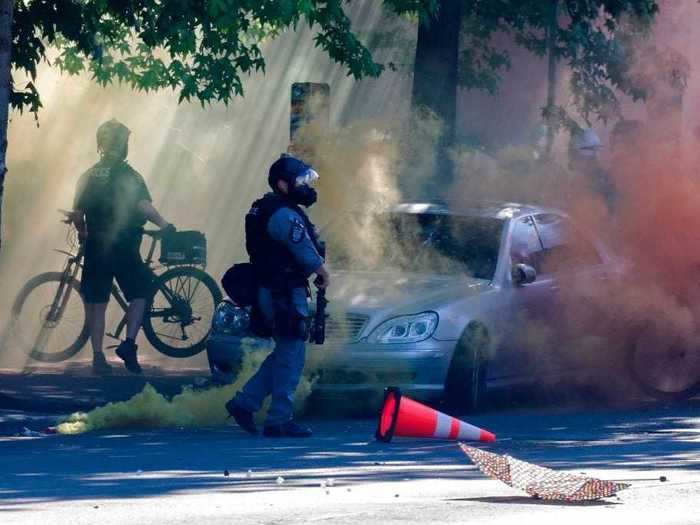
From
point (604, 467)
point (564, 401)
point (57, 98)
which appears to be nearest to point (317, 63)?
point (57, 98)

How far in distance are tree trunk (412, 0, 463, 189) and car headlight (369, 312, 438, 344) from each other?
17.1 feet

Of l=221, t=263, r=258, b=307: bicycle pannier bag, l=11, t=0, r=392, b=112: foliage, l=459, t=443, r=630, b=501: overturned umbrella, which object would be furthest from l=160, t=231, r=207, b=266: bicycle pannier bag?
l=459, t=443, r=630, b=501: overturned umbrella

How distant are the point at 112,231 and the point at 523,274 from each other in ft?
12.7

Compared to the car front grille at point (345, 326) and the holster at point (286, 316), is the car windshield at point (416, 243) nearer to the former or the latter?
the car front grille at point (345, 326)

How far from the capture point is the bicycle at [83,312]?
16.7 meters

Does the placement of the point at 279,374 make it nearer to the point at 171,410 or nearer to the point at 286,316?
the point at 286,316

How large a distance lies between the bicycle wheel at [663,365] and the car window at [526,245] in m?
1.17

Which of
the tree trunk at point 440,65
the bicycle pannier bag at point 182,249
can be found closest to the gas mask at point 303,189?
the bicycle pannier bag at point 182,249

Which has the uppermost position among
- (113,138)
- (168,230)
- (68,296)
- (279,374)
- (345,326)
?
(113,138)

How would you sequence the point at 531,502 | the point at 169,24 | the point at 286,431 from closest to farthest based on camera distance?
the point at 531,502 < the point at 286,431 < the point at 169,24

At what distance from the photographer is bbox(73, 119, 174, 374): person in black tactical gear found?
15.9 metres

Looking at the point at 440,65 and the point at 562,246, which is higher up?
the point at 440,65

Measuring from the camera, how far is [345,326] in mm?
13297

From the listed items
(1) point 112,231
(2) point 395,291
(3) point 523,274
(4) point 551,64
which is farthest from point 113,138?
(4) point 551,64
